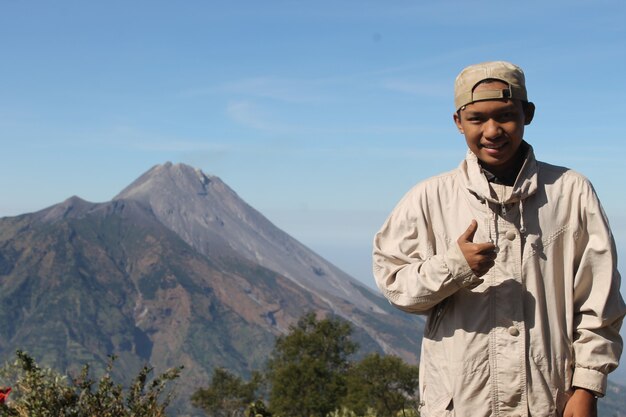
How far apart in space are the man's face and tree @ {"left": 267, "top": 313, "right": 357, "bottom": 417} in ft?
166

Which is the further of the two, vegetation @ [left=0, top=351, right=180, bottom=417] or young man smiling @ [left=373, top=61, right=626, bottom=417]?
vegetation @ [left=0, top=351, right=180, bottom=417]

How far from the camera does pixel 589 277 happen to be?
3363mm

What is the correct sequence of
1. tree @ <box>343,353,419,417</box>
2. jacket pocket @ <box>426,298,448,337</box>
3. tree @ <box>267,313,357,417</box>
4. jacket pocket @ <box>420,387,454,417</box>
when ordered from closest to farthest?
jacket pocket @ <box>420,387,454,417</box> → jacket pocket @ <box>426,298,448,337</box> → tree @ <box>343,353,419,417</box> → tree @ <box>267,313,357,417</box>

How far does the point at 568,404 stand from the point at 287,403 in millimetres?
52589

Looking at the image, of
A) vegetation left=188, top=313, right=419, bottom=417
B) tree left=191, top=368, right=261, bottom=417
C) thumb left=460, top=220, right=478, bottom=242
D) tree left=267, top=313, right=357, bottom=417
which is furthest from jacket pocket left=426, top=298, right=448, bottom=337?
tree left=191, top=368, right=261, bottom=417

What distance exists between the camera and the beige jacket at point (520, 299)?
3297mm

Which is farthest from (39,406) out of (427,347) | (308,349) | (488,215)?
(308,349)

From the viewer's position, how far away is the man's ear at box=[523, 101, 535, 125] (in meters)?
3.51

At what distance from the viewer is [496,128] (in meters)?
3.41

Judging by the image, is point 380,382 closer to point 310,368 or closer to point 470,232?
point 310,368

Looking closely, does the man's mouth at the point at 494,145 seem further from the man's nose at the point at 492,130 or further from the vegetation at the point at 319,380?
the vegetation at the point at 319,380

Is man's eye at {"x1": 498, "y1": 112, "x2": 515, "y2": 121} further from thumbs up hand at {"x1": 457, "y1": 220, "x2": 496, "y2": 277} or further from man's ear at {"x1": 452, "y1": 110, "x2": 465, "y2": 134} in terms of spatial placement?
thumbs up hand at {"x1": 457, "y1": 220, "x2": 496, "y2": 277}

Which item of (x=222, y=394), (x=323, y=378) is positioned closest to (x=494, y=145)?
(x=323, y=378)

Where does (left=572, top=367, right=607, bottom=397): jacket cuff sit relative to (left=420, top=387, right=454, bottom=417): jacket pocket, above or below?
above
